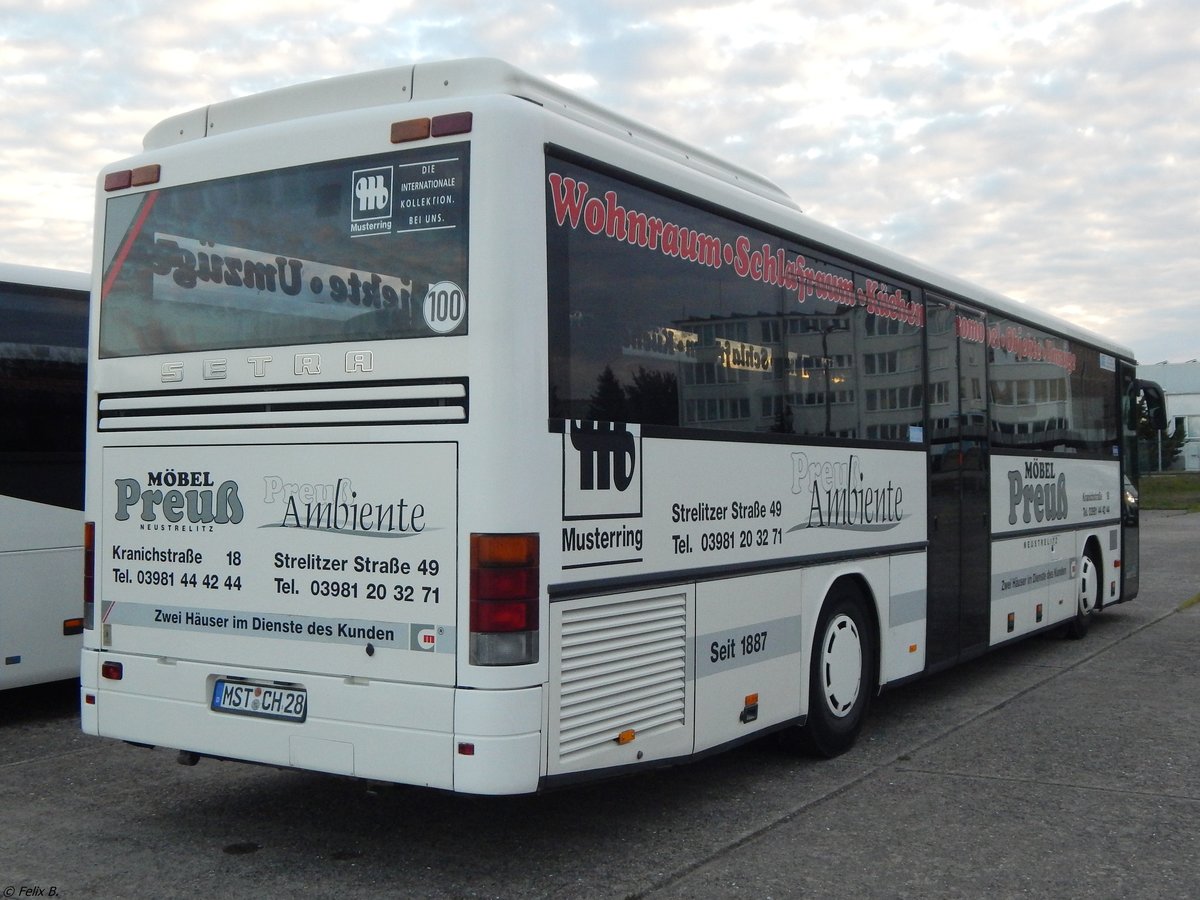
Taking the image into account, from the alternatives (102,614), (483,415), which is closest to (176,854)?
(102,614)

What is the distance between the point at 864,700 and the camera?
7.61 m

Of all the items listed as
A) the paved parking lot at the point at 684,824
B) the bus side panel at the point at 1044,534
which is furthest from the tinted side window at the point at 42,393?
the bus side panel at the point at 1044,534

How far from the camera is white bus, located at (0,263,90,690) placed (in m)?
7.93

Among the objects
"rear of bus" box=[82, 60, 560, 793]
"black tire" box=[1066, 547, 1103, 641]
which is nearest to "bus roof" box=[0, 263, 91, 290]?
"rear of bus" box=[82, 60, 560, 793]

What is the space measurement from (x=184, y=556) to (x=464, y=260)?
1957mm

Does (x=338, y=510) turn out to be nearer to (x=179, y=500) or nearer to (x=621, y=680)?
(x=179, y=500)

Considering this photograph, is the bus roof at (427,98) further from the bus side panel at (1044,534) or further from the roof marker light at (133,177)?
the bus side panel at (1044,534)

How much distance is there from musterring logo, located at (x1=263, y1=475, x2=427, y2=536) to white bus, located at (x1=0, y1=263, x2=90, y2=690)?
11.4 feet

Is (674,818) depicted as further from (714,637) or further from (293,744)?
(293,744)

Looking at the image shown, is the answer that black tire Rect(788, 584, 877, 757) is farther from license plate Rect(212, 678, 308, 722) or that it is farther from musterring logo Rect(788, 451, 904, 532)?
license plate Rect(212, 678, 308, 722)

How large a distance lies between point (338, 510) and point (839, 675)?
11.4ft

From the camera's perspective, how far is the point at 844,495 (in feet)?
23.8

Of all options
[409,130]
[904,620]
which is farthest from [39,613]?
[904,620]

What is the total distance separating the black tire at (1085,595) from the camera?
471 inches
